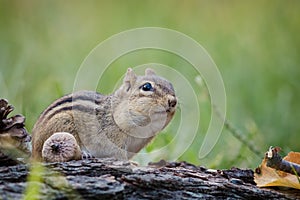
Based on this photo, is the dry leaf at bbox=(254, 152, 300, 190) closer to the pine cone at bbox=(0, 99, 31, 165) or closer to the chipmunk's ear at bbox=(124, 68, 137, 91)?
the pine cone at bbox=(0, 99, 31, 165)

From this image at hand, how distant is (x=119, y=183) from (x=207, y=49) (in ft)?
15.4

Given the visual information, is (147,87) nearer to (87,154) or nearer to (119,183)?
(87,154)

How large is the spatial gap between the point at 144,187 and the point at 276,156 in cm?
55

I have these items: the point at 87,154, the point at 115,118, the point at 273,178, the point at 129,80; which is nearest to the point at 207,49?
the point at 129,80

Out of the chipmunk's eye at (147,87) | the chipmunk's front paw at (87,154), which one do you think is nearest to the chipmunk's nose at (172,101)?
the chipmunk's eye at (147,87)

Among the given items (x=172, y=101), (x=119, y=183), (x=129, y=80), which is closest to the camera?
(x=119, y=183)

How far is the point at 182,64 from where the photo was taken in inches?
264

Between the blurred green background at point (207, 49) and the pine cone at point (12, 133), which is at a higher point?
the blurred green background at point (207, 49)

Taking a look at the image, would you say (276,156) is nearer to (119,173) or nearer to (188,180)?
(188,180)

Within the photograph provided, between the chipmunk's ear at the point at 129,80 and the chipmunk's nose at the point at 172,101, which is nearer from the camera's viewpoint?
the chipmunk's nose at the point at 172,101

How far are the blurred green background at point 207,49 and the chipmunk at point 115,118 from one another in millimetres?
745

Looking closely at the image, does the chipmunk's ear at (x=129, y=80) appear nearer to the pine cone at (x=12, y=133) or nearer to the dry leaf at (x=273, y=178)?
the pine cone at (x=12, y=133)

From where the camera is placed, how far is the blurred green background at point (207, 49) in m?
5.14

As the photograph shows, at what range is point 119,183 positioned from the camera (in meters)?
2.46
